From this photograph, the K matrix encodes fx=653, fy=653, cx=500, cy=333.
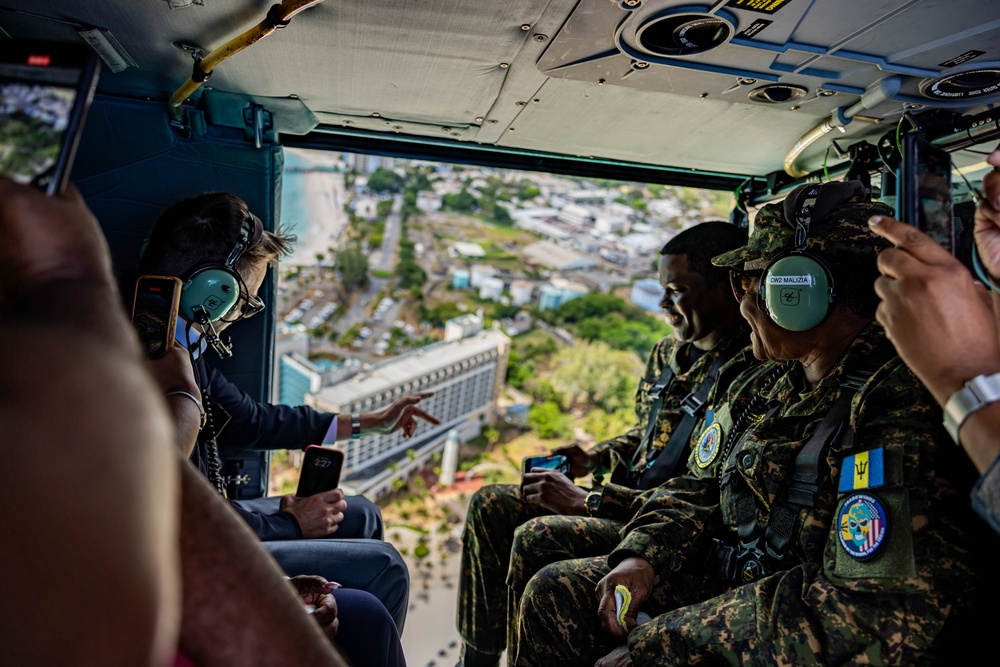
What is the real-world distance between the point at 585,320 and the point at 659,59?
9.58 meters

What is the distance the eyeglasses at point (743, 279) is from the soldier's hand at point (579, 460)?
89 cm

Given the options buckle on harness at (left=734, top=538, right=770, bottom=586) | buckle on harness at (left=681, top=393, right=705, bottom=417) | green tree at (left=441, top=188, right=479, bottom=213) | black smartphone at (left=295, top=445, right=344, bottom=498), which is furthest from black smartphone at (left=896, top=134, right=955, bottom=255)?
green tree at (left=441, top=188, right=479, bottom=213)

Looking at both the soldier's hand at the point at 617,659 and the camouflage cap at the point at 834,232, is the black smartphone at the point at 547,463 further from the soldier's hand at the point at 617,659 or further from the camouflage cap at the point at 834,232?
the camouflage cap at the point at 834,232

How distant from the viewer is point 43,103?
588mm

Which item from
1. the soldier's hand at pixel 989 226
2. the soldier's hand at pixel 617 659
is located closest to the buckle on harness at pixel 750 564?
the soldier's hand at pixel 617 659

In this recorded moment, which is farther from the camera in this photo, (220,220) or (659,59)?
(220,220)

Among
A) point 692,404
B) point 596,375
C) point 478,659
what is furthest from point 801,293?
point 596,375

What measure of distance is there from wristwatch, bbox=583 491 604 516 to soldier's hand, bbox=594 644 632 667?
1.83ft

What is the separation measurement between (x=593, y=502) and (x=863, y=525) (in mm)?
971

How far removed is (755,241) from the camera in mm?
1657

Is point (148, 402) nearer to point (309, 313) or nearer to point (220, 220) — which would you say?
point (220, 220)

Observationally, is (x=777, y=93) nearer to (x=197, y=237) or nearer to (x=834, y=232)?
(x=834, y=232)

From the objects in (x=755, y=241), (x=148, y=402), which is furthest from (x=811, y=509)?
(x=148, y=402)

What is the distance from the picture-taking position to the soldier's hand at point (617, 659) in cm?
138
